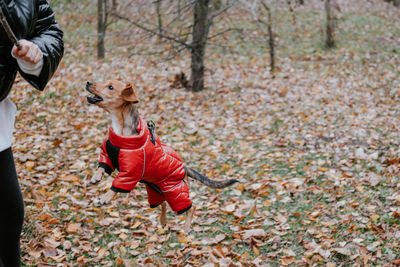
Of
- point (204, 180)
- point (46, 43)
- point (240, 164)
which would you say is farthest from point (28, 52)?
point (240, 164)

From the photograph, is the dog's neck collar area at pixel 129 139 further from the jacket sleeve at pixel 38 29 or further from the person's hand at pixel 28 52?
the person's hand at pixel 28 52

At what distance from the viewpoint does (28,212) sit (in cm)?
453

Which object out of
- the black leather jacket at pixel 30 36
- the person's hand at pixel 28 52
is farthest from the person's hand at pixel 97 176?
the person's hand at pixel 28 52

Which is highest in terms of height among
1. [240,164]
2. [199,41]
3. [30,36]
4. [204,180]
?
[199,41]

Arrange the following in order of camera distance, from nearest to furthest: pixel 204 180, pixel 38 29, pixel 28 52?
pixel 28 52
pixel 38 29
pixel 204 180

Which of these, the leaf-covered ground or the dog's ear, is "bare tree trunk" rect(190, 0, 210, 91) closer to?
the leaf-covered ground

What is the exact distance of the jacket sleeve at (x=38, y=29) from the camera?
206 cm

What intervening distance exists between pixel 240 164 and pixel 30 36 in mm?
4603

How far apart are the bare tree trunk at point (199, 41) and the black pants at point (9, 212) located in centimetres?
710

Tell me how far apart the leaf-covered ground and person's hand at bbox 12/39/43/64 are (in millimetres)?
2570

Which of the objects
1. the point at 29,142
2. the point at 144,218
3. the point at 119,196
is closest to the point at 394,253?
the point at 144,218

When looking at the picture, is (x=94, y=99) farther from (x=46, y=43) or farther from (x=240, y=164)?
(x=240, y=164)

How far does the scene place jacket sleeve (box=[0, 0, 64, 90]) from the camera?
2.06 metres

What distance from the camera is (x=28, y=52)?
76.8 inches
